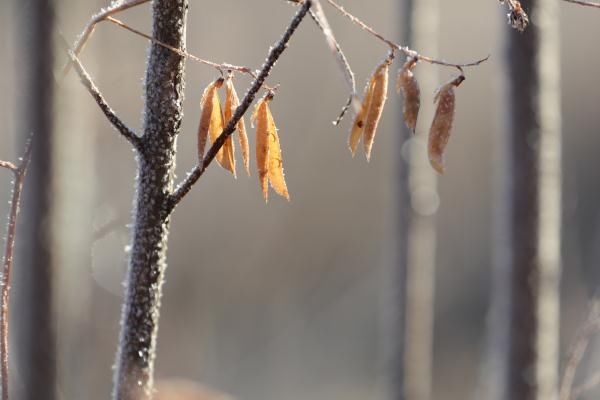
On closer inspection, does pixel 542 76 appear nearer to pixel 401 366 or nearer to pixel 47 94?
pixel 47 94

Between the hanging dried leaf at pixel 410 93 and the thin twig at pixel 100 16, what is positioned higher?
the thin twig at pixel 100 16

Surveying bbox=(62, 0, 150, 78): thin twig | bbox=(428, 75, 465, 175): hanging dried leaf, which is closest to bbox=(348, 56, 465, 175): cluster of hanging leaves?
bbox=(428, 75, 465, 175): hanging dried leaf

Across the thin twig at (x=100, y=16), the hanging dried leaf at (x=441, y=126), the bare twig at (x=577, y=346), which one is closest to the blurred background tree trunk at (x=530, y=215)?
the bare twig at (x=577, y=346)

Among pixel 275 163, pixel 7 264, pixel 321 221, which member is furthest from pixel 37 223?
pixel 321 221

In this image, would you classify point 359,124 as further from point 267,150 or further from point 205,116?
point 205,116

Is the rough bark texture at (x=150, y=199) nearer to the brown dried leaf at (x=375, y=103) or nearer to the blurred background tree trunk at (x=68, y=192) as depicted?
the blurred background tree trunk at (x=68, y=192)

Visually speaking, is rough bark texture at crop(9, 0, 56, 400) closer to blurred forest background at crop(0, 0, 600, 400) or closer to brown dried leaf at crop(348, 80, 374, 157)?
brown dried leaf at crop(348, 80, 374, 157)
